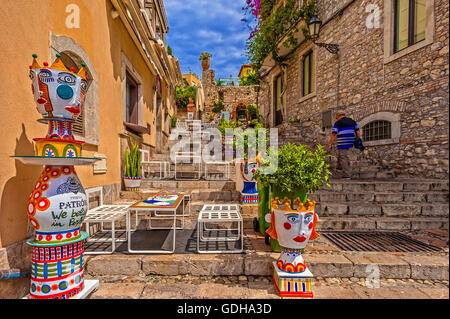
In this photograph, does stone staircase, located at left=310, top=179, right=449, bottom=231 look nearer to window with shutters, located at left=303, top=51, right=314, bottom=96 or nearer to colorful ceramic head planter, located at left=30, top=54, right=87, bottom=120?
colorful ceramic head planter, located at left=30, top=54, right=87, bottom=120

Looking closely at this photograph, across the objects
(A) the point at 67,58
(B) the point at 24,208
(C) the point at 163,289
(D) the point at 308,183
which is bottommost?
(C) the point at 163,289

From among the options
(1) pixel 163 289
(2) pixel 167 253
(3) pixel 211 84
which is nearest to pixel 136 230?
(2) pixel 167 253

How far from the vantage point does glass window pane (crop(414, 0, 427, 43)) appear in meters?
5.03

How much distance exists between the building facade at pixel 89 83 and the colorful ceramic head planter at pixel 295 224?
8.77ft

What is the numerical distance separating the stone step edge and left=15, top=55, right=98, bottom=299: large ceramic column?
513 mm

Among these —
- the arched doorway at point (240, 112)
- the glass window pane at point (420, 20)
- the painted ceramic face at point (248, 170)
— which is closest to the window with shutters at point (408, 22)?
the glass window pane at point (420, 20)

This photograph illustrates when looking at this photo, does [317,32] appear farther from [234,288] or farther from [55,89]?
[234,288]

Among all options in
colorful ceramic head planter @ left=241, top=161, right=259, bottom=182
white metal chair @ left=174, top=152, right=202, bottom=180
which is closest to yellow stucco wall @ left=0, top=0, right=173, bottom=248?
white metal chair @ left=174, top=152, right=202, bottom=180

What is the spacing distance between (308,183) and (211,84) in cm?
1805

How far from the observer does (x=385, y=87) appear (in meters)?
5.81

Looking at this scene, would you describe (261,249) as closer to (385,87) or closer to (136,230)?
(136,230)

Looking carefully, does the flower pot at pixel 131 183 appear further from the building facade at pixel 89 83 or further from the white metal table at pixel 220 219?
the white metal table at pixel 220 219

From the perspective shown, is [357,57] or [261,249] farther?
[357,57]
